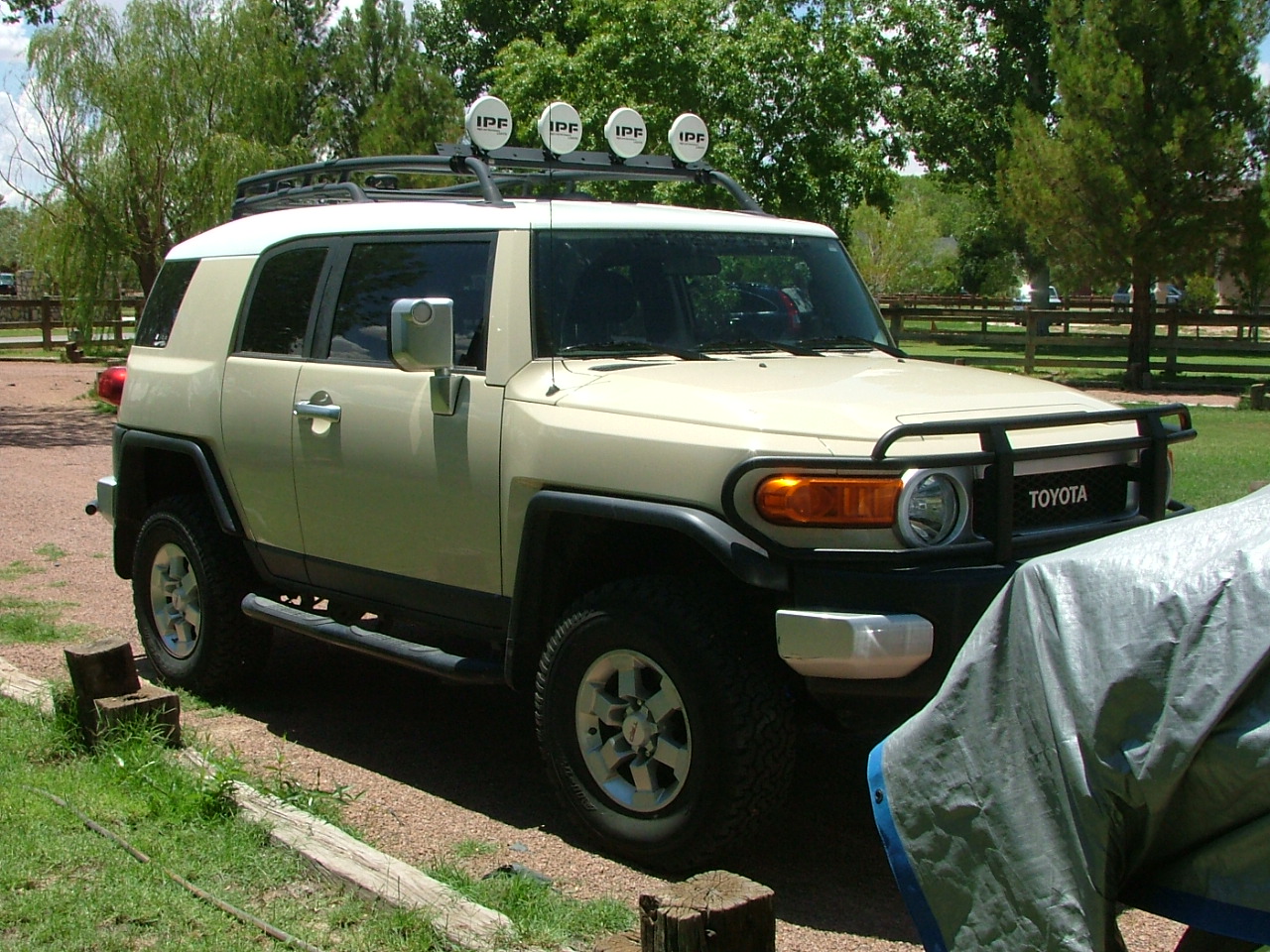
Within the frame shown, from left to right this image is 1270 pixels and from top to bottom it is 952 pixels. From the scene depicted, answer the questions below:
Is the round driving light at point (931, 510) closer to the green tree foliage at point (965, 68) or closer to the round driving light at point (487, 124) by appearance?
the round driving light at point (487, 124)

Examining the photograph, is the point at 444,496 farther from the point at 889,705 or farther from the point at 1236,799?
the point at 1236,799

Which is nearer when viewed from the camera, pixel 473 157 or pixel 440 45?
pixel 473 157

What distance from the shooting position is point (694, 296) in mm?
5227

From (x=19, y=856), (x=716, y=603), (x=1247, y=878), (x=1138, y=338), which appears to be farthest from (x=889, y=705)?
(x=1138, y=338)

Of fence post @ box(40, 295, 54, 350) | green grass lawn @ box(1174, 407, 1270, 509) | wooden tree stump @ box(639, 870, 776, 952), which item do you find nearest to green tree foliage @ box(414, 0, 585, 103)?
fence post @ box(40, 295, 54, 350)

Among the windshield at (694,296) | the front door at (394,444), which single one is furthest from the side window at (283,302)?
the windshield at (694,296)

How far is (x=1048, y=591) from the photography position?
2.49 metres

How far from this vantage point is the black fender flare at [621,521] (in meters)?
3.95

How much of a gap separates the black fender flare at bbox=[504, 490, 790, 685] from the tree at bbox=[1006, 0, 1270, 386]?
22.0 m

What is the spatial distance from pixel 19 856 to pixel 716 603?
217 centimetres

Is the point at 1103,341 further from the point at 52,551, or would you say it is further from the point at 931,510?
the point at 931,510

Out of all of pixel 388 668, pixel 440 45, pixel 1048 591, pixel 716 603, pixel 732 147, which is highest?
pixel 440 45

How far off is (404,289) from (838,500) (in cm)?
214

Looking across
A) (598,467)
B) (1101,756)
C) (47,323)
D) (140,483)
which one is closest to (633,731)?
(598,467)
